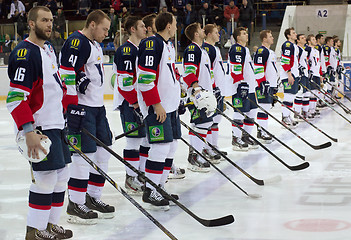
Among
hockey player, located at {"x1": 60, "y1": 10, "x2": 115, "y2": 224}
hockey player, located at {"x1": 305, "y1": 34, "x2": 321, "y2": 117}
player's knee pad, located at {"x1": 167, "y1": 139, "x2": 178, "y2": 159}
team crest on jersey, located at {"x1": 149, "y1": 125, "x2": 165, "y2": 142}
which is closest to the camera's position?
hockey player, located at {"x1": 60, "y1": 10, "x2": 115, "y2": 224}

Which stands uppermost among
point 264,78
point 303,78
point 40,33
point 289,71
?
point 40,33

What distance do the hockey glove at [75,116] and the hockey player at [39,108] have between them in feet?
1.22

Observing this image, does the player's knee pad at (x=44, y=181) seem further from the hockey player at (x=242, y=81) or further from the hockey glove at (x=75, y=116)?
the hockey player at (x=242, y=81)

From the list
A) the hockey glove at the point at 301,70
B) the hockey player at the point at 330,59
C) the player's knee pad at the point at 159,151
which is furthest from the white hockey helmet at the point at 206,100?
the hockey player at the point at 330,59

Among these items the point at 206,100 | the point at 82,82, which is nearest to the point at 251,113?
the point at 206,100

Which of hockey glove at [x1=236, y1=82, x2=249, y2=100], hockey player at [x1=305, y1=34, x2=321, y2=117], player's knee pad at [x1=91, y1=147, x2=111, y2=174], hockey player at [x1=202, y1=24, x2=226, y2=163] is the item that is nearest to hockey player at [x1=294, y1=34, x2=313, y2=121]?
hockey player at [x1=305, y1=34, x2=321, y2=117]

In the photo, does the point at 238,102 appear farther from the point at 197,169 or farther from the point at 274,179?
the point at 274,179

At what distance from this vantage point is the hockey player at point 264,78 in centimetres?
649

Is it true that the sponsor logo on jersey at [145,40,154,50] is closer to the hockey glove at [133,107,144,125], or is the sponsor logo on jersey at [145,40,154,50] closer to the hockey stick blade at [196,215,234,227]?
the hockey glove at [133,107,144,125]

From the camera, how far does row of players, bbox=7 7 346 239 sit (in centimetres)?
278

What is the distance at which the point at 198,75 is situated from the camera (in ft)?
16.5

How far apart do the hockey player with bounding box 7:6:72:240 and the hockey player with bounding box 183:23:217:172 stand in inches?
82.8

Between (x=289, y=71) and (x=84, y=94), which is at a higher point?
(x=84, y=94)

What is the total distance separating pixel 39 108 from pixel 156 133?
3.40 feet
